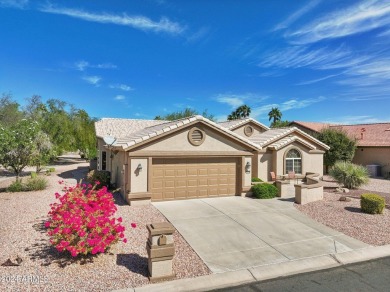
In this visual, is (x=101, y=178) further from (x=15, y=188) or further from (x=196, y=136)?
(x=196, y=136)

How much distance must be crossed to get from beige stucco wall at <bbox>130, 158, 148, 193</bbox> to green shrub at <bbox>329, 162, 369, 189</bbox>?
14.2m

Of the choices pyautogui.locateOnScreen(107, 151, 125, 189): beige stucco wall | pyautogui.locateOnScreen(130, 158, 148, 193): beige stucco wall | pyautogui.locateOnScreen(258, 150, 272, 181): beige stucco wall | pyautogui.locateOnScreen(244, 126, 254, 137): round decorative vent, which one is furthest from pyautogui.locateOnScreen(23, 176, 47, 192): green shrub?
pyautogui.locateOnScreen(244, 126, 254, 137): round decorative vent

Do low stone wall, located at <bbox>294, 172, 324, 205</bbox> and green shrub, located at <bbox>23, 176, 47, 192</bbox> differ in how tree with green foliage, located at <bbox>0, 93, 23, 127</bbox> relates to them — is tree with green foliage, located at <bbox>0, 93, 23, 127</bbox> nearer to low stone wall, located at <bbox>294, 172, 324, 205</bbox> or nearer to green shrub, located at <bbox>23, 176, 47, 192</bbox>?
green shrub, located at <bbox>23, 176, 47, 192</bbox>

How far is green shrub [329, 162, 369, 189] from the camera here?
1908 cm

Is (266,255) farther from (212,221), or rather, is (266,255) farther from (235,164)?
(235,164)

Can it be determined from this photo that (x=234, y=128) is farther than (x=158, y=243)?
Yes

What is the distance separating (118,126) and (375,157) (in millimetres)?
27163

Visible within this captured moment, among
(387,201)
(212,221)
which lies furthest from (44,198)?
(387,201)

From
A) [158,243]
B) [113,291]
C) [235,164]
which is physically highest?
[235,164]

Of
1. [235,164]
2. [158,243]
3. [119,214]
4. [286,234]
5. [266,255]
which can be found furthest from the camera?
[235,164]

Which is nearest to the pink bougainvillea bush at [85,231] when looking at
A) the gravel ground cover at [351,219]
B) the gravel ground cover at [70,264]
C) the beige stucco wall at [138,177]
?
the gravel ground cover at [70,264]

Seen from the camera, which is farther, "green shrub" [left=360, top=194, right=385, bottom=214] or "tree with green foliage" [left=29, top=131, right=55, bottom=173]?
"tree with green foliage" [left=29, top=131, right=55, bottom=173]

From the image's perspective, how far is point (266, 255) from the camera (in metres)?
8.11

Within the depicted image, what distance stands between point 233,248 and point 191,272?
2.04m
